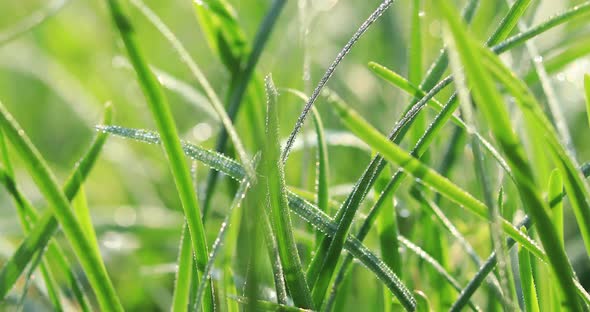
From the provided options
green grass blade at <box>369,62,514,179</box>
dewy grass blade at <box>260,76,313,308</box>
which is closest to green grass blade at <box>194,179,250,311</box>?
dewy grass blade at <box>260,76,313,308</box>

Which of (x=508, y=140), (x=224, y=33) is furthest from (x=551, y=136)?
(x=224, y=33)

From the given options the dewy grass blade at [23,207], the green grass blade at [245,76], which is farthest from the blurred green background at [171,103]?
the dewy grass blade at [23,207]

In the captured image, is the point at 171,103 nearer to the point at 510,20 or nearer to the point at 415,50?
the point at 415,50

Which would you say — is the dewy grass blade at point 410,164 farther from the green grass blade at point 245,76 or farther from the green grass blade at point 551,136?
the green grass blade at point 245,76

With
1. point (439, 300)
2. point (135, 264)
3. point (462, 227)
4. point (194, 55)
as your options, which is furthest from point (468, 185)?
point (194, 55)

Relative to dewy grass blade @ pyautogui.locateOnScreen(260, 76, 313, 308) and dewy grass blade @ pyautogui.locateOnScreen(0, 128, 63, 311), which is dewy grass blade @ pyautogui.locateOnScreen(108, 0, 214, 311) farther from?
dewy grass blade @ pyautogui.locateOnScreen(0, 128, 63, 311)
